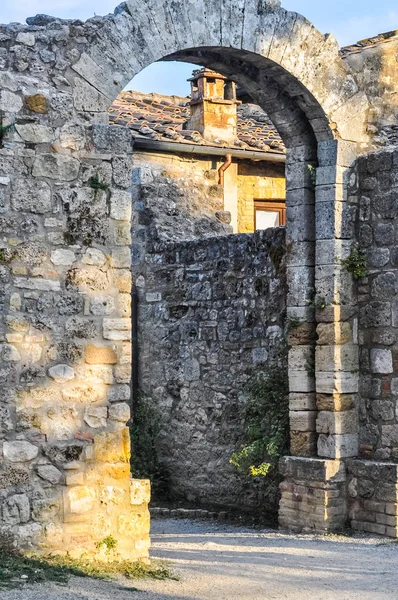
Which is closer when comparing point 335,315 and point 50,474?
point 50,474

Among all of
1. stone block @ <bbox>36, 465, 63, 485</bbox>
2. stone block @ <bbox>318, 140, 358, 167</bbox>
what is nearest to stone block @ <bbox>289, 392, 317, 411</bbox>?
stone block @ <bbox>318, 140, 358, 167</bbox>

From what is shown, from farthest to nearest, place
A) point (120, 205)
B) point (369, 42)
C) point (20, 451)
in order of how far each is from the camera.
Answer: point (369, 42) → point (120, 205) → point (20, 451)

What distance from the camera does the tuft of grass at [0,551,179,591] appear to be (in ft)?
19.1

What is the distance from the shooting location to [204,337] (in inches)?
403

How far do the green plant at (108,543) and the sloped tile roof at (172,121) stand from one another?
253 inches

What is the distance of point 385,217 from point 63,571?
403 cm

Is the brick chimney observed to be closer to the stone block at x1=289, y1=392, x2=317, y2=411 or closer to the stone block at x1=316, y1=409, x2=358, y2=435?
the stone block at x1=289, y1=392, x2=317, y2=411

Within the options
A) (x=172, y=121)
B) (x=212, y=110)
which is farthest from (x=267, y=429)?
(x=172, y=121)

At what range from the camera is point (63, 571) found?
6102mm

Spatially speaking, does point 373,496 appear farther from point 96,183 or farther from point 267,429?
point 96,183

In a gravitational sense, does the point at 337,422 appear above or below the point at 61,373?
below

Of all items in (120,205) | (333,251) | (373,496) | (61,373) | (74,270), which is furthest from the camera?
(333,251)

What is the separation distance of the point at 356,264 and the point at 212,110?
18.1 ft

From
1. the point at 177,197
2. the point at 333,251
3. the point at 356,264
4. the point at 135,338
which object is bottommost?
the point at 135,338
